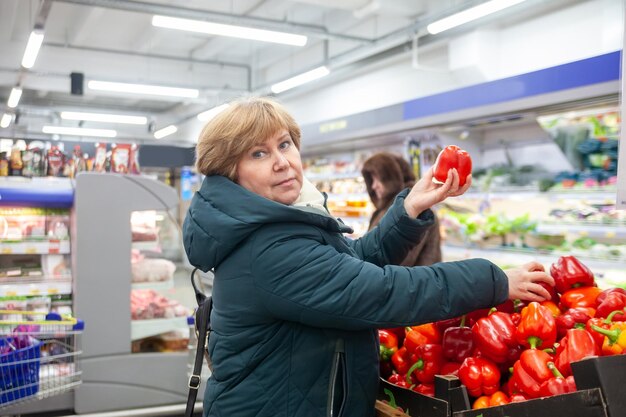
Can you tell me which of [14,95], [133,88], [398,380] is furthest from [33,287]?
[14,95]

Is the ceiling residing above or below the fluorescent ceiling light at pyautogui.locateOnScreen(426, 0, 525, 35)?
above

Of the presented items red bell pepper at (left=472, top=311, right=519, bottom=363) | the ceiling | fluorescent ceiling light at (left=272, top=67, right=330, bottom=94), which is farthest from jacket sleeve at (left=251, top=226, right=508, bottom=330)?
fluorescent ceiling light at (left=272, top=67, right=330, bottom=94)

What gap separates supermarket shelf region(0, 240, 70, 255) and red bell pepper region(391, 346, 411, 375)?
2.60 m

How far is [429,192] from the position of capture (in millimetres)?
1807

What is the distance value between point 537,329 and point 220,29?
21.5 feet

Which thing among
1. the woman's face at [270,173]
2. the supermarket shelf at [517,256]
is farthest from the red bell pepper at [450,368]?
the supermarket shelf at [517,256]

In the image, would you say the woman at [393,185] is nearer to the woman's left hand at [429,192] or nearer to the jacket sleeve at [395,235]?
the jacket sleeve at [395,235]

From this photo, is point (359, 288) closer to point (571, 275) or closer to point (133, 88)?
point (571, 275)

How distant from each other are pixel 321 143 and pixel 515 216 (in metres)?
4.60

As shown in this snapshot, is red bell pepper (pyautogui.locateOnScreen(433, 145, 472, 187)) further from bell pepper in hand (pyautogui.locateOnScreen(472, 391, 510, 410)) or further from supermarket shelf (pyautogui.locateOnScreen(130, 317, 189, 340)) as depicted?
supermarket shelf (pyautogui.locateOnScreen(130, 317, 189, 340))

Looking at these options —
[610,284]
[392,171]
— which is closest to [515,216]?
[610,284]

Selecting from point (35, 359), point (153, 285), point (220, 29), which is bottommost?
point (35, 359)

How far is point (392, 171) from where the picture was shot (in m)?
3.73

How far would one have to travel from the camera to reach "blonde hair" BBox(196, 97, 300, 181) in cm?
167
